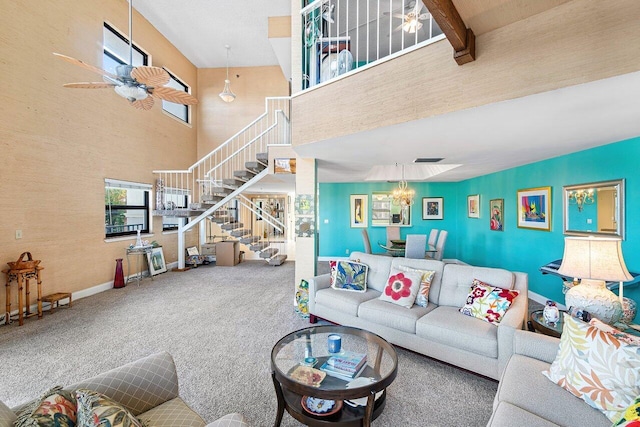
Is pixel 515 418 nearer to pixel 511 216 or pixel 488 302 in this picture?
pixel 488 302

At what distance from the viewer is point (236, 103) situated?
8.55m

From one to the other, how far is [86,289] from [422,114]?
5.80m

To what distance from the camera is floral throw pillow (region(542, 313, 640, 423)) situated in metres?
1.40

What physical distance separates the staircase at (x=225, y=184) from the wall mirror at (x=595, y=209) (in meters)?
4.77

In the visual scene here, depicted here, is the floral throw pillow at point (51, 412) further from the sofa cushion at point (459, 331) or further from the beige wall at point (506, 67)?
the beige wall at point (506, 67)

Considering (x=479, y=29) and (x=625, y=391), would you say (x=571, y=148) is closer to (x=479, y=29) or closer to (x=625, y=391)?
(x=479, y=29)

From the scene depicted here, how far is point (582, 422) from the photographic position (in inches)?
55.6

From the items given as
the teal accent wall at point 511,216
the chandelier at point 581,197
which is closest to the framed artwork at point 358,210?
the teal accent wall at point 511,216

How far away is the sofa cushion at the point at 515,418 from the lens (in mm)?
1373

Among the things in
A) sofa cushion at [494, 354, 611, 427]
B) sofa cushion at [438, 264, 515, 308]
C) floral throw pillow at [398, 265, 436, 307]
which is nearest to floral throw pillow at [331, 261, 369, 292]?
floral throw pillow at [398, 265, 436, 307]

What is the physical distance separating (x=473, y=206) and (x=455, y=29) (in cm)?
603

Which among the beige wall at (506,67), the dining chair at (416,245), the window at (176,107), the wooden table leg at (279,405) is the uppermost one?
the window at (176,107)

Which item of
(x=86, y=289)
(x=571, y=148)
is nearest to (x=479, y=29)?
(x=571, y=148)

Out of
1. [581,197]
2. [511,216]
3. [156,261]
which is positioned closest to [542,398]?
[581,197]
